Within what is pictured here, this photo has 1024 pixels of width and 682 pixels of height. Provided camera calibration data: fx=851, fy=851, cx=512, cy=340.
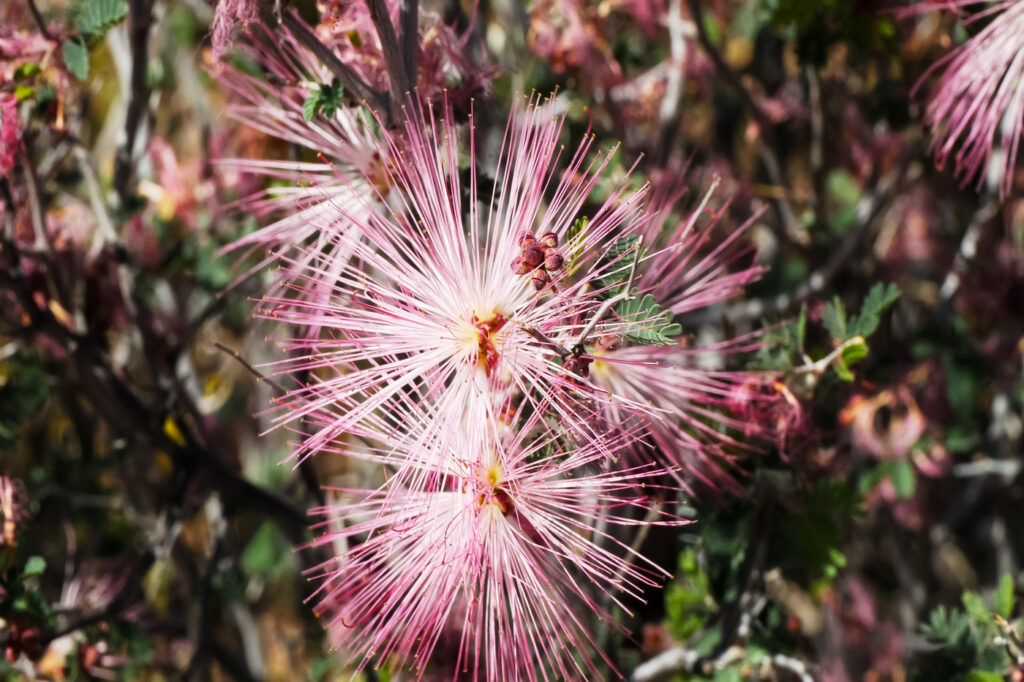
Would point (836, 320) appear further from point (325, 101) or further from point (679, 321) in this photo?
point (325, 101)

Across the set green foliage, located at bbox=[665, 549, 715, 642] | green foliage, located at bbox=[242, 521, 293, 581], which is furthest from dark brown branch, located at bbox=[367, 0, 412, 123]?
green foliage, located at bbox=[242, 521, 293, 581]

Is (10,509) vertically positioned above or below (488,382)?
below

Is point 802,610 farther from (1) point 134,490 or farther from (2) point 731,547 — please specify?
(1) point 134,490

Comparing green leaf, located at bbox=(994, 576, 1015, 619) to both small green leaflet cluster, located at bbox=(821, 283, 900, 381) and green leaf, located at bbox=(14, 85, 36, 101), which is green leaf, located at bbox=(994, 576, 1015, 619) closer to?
small green leaflet cluster, located at bbox=(821, 283, 900, 381)

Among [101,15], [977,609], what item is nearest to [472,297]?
[101,15]

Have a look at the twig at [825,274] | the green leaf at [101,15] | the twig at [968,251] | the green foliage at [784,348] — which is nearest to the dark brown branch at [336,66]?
the green leaf at [101,15]

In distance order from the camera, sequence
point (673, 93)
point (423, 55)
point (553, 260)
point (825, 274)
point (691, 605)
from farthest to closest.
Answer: point (673, 93) → point (825, 274) → point (691, 605) → point (423, 55) → point (553, 260)

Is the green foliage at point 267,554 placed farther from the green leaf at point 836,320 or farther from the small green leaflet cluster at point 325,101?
the green leaf at point 836,320

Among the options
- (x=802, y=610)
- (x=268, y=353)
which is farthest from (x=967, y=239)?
(x=268, y=353)
